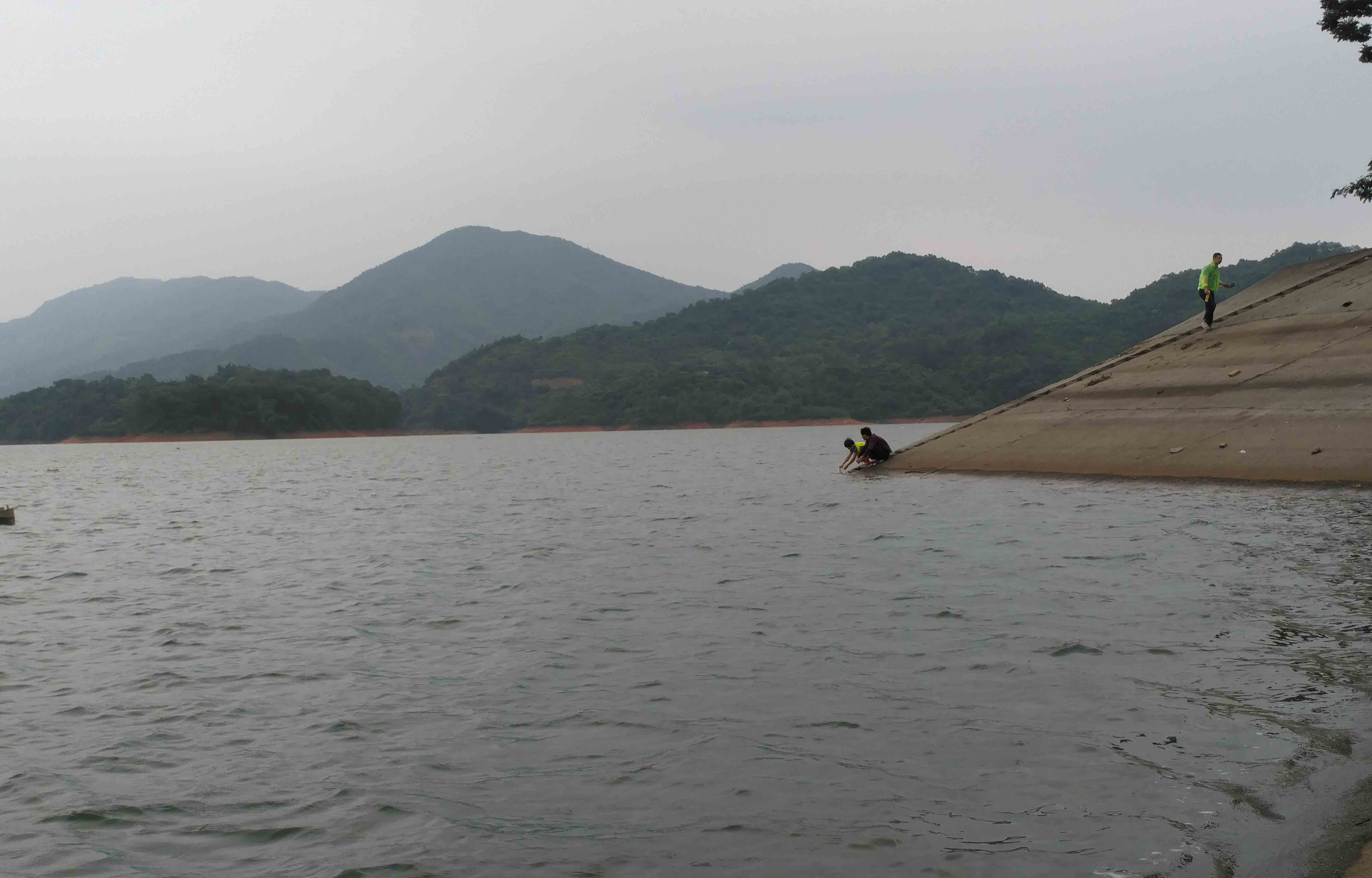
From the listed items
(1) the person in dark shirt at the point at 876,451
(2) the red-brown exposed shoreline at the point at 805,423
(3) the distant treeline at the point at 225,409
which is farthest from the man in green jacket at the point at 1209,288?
(3) the distant treeline at the point at 225,409

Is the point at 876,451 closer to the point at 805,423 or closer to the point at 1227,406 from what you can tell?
the point at 1227,406

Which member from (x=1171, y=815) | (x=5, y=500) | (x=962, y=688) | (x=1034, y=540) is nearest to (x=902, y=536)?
(x=1034, y=540)

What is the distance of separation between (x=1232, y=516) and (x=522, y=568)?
1372 cm

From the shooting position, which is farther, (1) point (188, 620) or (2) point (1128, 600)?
(1) point (188, 620)

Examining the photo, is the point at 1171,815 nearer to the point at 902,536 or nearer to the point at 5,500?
the point at 902,536

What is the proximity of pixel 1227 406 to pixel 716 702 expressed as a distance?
77.9 ft

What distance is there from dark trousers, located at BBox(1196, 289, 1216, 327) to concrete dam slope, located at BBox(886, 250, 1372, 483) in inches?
10.5

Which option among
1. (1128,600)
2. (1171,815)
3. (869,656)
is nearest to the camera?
(1171,815)

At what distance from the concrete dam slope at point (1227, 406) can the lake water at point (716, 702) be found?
277cm

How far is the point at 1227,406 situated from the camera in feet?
94.0

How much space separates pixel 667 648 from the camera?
12406 mm

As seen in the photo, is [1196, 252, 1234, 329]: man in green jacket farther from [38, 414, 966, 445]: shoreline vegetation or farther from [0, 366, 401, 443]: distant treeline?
[0, 366, 401, 443]: distant treeline

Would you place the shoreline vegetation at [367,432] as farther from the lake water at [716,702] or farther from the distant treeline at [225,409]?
the lake water at [716,702]

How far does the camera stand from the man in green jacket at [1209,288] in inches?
1356
